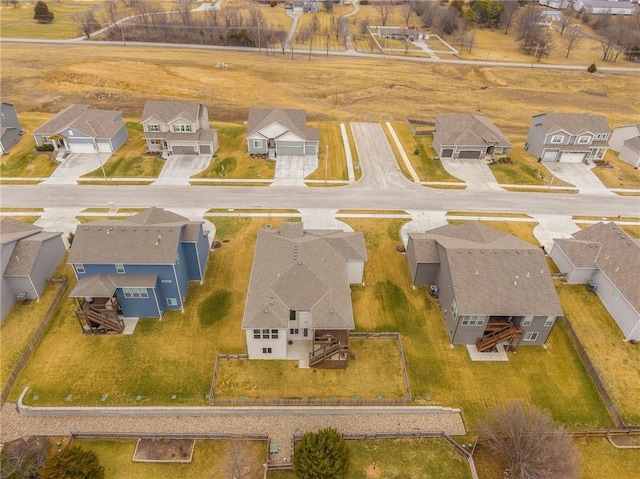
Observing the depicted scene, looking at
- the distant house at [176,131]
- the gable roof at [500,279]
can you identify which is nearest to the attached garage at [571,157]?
the gable roof at [500,279]

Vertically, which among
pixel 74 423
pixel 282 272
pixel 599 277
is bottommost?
pixel 74 423

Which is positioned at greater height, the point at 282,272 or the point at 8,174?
the point at 282,272

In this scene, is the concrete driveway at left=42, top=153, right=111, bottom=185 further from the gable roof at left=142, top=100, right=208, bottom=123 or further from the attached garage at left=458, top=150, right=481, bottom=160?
the attached garage at left=458, top=150, right=481, bottom=160

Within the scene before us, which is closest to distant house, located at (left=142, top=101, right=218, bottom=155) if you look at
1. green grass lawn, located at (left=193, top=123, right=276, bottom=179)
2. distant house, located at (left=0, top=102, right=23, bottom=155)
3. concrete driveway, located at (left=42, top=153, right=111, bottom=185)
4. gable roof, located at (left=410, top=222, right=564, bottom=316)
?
green grass lawn, located at (left=193, top=123, right=276, bottom=179)

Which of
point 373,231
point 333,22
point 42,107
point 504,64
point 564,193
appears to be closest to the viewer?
point 373,231

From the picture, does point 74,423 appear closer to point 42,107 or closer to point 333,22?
point 42,107

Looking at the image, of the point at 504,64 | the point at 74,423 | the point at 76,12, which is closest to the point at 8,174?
the point at 74,423

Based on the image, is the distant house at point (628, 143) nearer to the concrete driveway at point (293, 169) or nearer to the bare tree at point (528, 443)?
the concrete driveway at point (293, 169)
